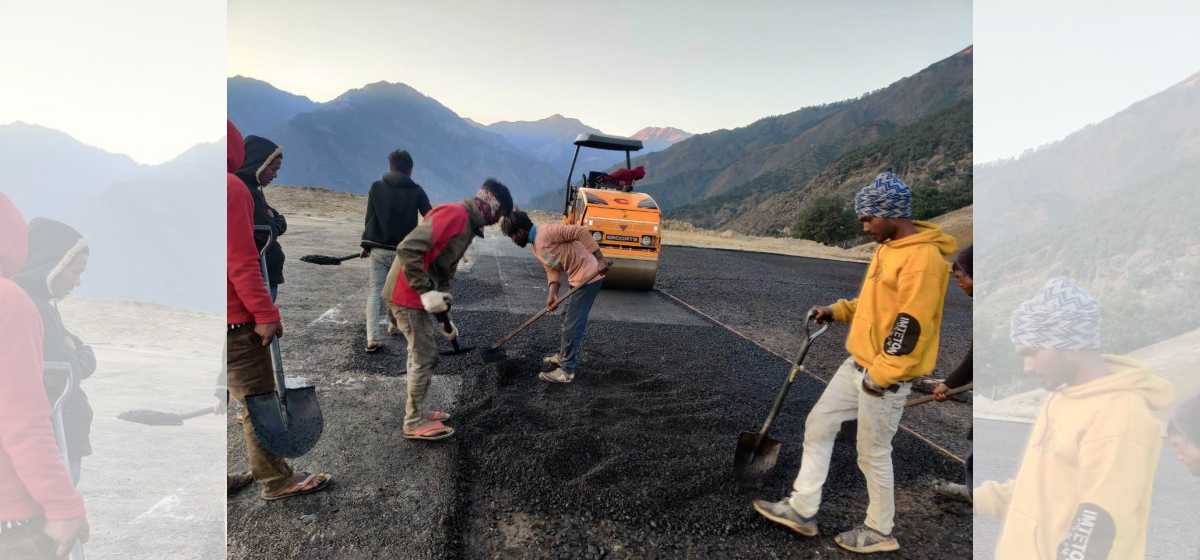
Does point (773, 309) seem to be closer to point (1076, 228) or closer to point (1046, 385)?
point (1076, 228)

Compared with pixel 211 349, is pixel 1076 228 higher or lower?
higher

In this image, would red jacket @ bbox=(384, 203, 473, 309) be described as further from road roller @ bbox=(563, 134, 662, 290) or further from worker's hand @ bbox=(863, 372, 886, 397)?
road roller @ bbox=(563, 134, 662, 290)

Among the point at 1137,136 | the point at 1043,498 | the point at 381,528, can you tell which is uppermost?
the point at 1137,136

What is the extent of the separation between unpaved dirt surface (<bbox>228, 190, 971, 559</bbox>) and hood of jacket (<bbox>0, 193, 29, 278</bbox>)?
1.13 m

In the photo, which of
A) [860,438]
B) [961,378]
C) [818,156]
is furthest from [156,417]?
[818,156]

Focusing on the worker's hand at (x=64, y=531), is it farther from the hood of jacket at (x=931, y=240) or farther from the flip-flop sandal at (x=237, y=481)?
the hood of jacket at (x=931, y=240)

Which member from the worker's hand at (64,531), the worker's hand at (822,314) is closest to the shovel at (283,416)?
the worker's hand at (64,531)

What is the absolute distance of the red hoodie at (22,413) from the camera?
104cm

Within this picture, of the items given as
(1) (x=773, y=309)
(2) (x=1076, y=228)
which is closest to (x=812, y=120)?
(1) (x=773, y=309)

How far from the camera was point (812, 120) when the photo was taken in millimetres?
56281

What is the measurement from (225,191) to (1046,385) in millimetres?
2404

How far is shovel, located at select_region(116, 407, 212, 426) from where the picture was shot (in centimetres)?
155

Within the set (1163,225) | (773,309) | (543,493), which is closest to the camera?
(1163,225)

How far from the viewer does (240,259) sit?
1.68 meters
